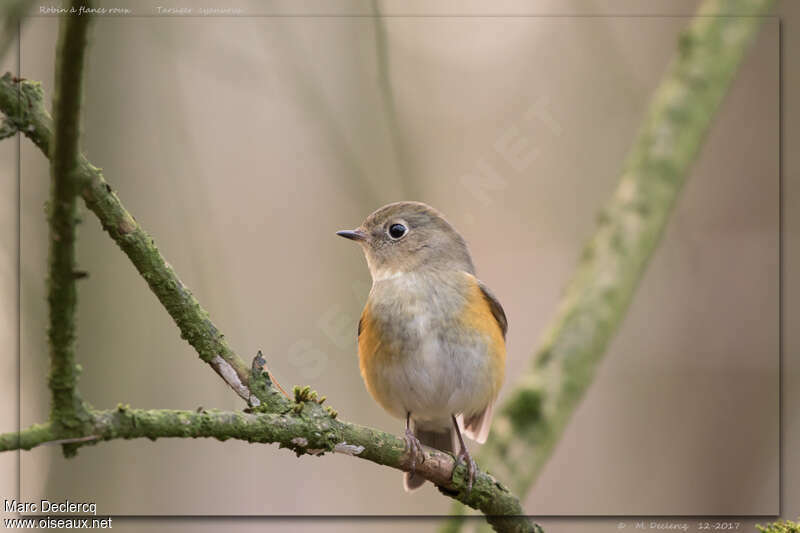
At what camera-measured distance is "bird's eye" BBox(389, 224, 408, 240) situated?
2.69 metres

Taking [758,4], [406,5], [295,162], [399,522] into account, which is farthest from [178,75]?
[758,4]

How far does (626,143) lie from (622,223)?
2.87 feet

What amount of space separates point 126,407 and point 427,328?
110cm

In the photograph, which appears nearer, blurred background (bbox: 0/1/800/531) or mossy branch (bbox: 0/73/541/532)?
mossy branch (bbox: 0/73/541/532)

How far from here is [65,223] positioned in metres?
1.22

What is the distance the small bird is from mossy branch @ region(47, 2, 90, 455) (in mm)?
1044

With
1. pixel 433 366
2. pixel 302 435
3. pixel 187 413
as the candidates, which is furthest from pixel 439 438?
pixel 187 413

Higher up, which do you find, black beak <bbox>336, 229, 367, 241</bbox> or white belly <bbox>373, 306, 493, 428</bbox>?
black beak <bbox>336, 229, 367, 241</bbox>

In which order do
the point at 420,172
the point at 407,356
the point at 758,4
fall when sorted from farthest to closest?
the point at 420,172 → the point at 758,4 → the point at 407,356

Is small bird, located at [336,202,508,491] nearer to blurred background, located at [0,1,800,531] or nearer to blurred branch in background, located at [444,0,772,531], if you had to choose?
blurred branch in background, located at [444,0,772,531]

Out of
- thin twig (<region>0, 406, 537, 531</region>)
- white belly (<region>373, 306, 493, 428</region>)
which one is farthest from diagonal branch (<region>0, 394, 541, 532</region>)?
white belly (<region>373, 306, 493, 428</region>)

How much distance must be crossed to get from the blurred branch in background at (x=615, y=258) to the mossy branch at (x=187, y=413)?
38cm

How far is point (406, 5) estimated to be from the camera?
311 centimetres

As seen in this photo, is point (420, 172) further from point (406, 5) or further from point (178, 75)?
point (178, 75)
